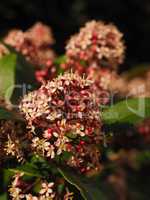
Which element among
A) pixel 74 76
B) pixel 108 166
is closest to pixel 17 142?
pixel 74 76

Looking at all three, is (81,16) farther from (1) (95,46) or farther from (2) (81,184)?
(2) (81,184)

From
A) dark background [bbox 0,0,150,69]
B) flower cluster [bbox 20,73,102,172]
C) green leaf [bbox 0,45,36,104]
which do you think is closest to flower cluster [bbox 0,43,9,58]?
green leaf [bbox 0,45,36,104]

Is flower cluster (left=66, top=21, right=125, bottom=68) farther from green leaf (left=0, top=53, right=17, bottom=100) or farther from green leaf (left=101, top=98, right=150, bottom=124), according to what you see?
green leaf (left=101, top=98, right=150, bottom=124)

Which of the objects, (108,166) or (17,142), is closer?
(17,142)

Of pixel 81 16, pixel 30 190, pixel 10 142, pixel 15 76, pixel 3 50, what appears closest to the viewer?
pixel 10 142

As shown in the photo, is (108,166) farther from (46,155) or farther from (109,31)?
(46,155)

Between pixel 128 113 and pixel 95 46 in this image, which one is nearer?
pixel 128 113

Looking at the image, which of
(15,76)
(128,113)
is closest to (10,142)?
(128,113)
